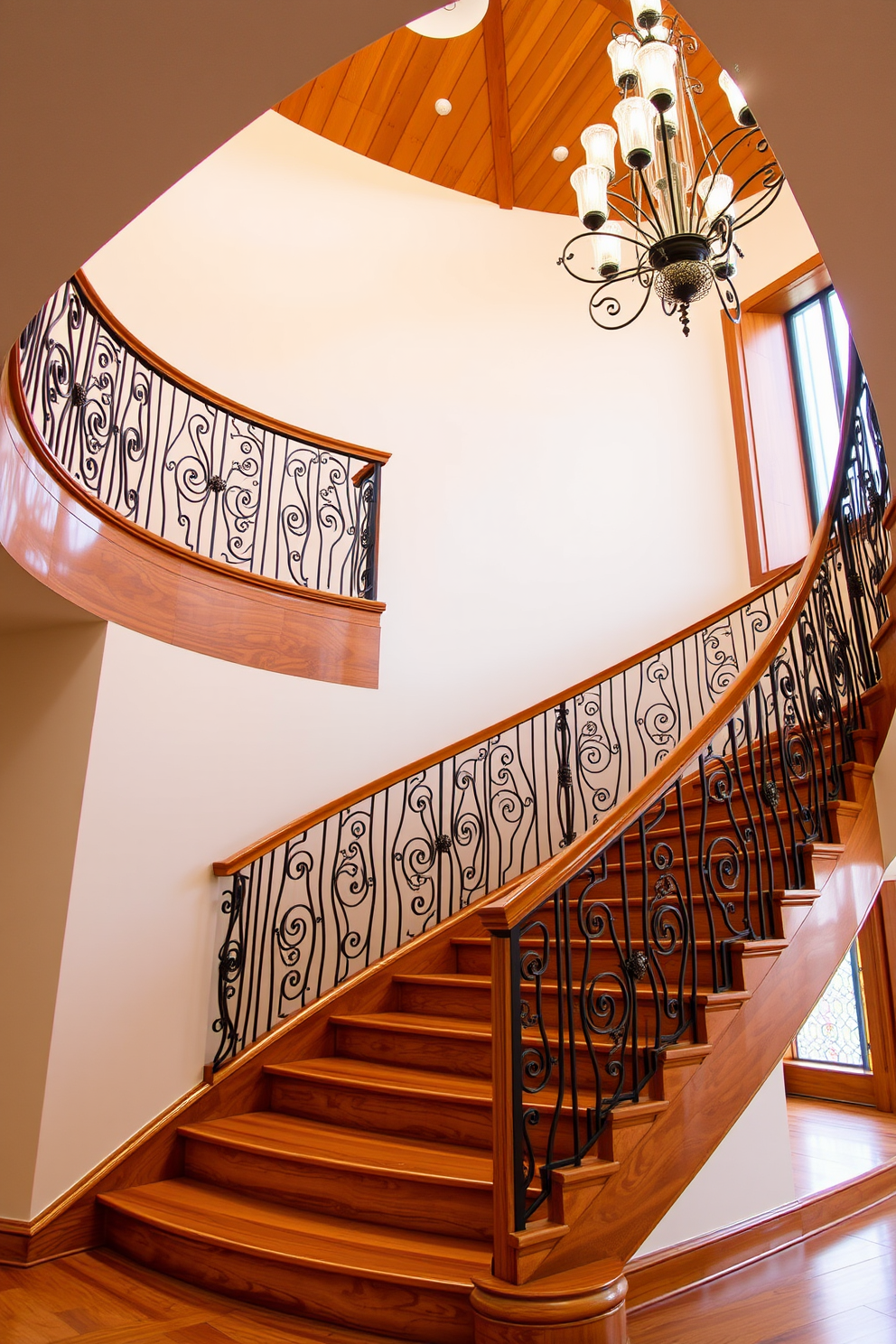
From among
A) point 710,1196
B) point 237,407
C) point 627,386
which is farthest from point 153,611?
point 627,386

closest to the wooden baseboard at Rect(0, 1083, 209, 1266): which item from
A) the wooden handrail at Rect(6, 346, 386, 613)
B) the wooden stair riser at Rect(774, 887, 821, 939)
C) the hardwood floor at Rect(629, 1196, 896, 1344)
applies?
the hardwood floor at Rect(629, 1196, 896, 1344)

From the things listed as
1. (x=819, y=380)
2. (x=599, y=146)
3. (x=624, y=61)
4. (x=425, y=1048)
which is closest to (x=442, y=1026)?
(x=425, y=1048)

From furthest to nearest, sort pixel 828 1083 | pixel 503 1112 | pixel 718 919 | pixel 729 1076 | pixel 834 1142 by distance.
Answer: pixel 828 1083 < pixel 834 1142 < pixel 718 919 < pixel 729 1076 < pixel 503 1112

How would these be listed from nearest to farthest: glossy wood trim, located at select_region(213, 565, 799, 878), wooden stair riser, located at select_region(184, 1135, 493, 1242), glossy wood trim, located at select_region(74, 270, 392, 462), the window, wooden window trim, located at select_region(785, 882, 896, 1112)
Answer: wooden stair riser, located at select_region(184, 1135, 493, 1242), glossy wood trim, located at select_region(74, 270, 392, 462), glossy wood trim, located at select_region(213, 565, 799, 878), wooden window trim, located at select_region(785, 882, 896, 1112), the window

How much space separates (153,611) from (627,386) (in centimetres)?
469

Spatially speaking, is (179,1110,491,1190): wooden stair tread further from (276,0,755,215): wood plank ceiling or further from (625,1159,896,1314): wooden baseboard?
(276,0,755,215): wood plank ceiling

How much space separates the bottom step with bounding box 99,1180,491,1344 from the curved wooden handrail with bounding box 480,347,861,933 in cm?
105

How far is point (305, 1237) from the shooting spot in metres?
2.99

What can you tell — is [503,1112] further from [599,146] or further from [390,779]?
[599,146]

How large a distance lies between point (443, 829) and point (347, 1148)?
2200mm

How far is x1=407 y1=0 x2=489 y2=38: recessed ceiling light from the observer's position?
217 inches

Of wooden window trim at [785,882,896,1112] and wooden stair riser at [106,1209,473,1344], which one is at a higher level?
wooden window trim at [785,882,896,1112]

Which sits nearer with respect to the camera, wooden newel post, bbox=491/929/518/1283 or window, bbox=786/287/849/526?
wooden newel post, bbox=491/929/518/1283

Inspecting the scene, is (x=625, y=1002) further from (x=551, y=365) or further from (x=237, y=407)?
(x=551, y=365)
